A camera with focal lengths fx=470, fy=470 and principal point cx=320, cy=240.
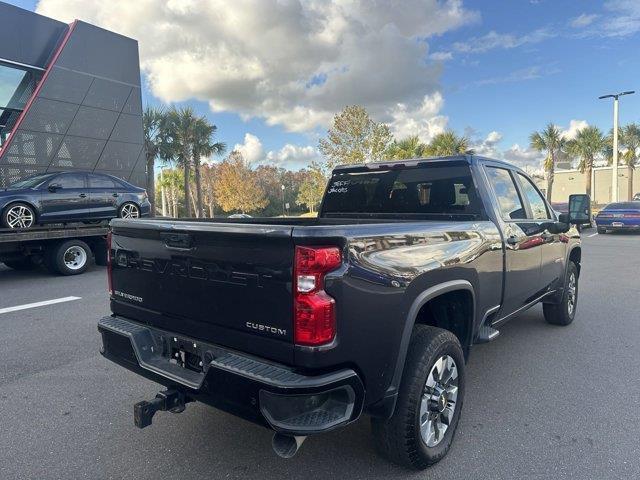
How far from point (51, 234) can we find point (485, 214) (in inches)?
341

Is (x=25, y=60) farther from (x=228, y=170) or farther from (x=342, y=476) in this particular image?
(x=228, y=170)

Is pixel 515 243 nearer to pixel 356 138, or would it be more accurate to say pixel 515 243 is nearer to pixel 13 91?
pixel 13 91

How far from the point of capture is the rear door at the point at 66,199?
1022 cm

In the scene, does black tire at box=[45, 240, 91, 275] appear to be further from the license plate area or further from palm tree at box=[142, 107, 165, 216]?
palm tree at box=[142, 107, 165, 216]

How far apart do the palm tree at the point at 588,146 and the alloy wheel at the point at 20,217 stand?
43.9 meters

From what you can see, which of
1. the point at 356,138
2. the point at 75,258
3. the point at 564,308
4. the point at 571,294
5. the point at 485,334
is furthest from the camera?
the point at 356,138

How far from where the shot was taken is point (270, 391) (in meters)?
2.14

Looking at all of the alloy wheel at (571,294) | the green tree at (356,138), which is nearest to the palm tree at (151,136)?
the green tree at (356,138)

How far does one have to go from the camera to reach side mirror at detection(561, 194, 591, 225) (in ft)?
17.0

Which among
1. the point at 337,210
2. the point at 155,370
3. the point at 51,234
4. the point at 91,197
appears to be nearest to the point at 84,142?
the point at 91,197

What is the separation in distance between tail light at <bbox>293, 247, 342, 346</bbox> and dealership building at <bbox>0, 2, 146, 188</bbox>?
16763mm

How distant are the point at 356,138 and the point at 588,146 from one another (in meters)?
25.7

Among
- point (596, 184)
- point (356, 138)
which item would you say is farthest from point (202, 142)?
point (596, 184)

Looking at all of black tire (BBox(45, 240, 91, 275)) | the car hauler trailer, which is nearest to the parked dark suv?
the car hauler trailer
